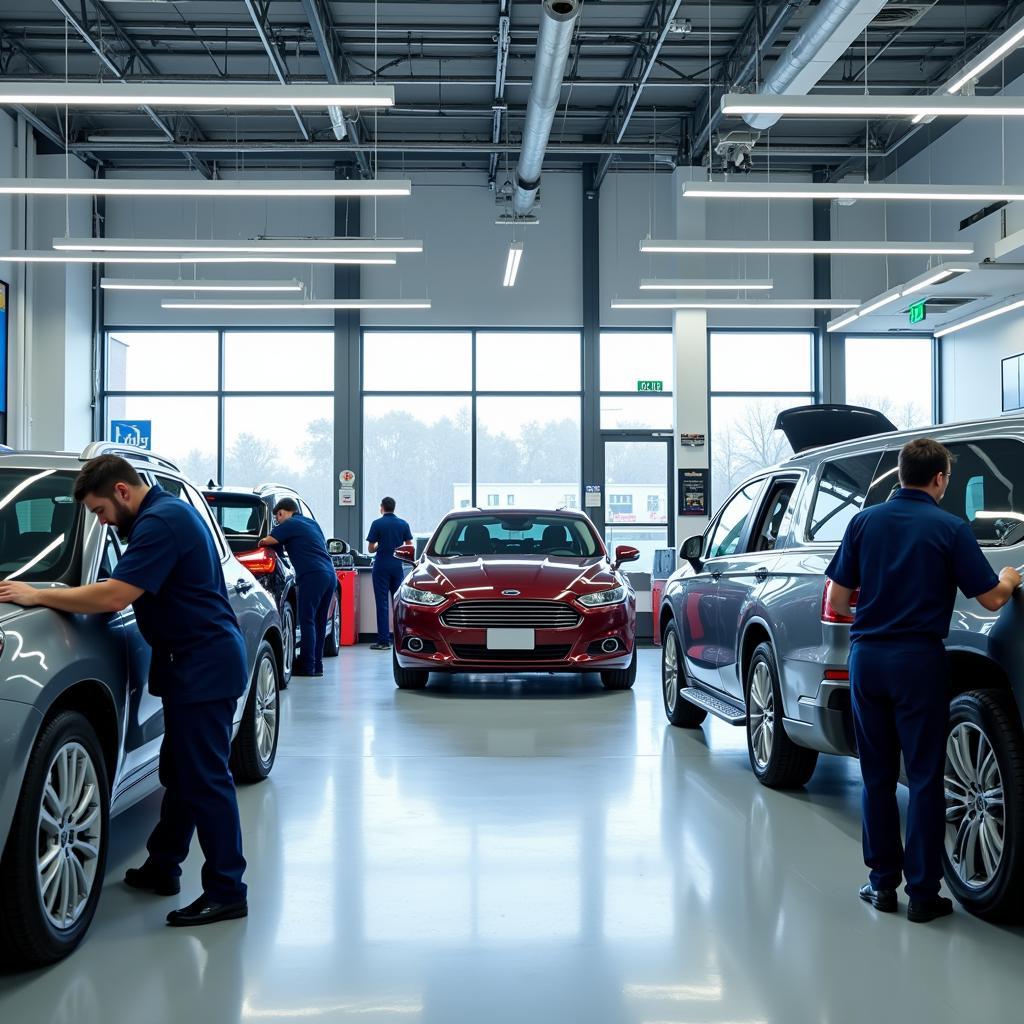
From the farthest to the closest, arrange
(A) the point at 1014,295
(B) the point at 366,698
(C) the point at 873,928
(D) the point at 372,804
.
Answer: (A) the point at 1014,295 → (B) the point at 366,698 → (D) the point at 372,804 → (C) the point at 873,928

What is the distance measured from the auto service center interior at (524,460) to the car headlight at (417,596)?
0.05 metres

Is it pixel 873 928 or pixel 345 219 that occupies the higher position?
pixel 345 219

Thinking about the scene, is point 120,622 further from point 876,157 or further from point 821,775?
point 876,157

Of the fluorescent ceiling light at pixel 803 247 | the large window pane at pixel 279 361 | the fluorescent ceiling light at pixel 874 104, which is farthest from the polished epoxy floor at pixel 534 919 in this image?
the large window pane at pixel 279 361

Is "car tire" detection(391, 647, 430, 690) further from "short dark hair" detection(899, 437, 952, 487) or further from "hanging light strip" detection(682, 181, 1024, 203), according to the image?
"short dark hair" detection(899, 437, 952, 487)

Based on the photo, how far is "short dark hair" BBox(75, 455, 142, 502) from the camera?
3.27 metres

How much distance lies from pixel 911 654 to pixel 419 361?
1443cm

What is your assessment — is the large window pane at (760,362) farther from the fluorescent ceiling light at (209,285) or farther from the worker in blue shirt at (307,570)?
the worker in blue shirt at (307,570)

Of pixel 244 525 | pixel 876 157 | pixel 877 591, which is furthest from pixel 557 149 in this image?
pixel 877 591

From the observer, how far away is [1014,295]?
14.3 metres

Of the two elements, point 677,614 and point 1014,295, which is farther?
point 1014,295

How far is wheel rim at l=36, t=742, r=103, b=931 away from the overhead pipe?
7649 millimetres

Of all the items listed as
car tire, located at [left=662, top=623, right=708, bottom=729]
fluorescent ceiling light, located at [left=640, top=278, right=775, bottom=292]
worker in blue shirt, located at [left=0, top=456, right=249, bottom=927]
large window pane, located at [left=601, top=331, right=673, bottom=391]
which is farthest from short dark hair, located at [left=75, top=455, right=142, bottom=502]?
large window pane, located at [left=601, top=331, right=673, bottom=391]

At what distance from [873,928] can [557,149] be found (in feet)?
44.0
